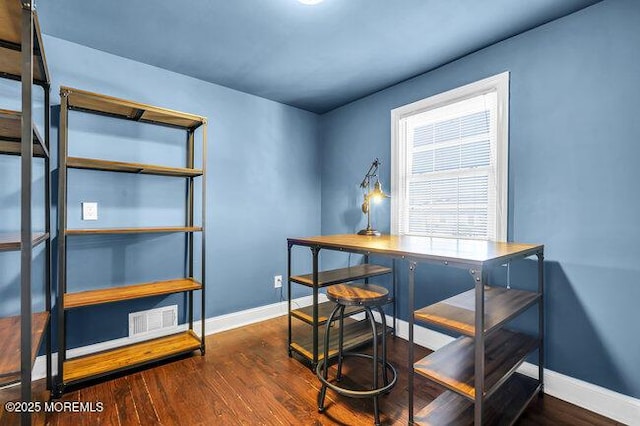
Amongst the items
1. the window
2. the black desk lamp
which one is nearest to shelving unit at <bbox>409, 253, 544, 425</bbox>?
the window

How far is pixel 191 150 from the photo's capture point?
8.77 ft

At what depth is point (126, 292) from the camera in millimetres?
2182

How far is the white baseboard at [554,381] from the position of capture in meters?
1.64

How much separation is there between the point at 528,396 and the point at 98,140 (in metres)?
3.34

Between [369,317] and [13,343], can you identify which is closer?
[13,343]

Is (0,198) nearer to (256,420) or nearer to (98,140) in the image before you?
(98,140)

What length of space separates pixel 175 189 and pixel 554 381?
308 cm

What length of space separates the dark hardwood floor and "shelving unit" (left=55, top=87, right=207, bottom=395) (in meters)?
0.11

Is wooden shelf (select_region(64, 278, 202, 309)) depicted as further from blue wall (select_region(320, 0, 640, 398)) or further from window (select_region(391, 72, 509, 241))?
blue wall (select_region(320, 0, 640, 398))

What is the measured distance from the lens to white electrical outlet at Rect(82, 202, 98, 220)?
2205mm

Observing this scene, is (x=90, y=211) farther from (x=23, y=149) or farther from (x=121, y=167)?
(x=23, y=149)

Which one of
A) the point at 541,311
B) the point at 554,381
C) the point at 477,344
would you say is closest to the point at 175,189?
the point at 477,344

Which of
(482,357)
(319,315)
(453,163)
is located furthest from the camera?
(453,163)

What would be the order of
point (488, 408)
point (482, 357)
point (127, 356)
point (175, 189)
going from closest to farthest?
1. point (482, 357)
2. point (488, 408)
3. point (127, 356)
4. point (175, 189)
